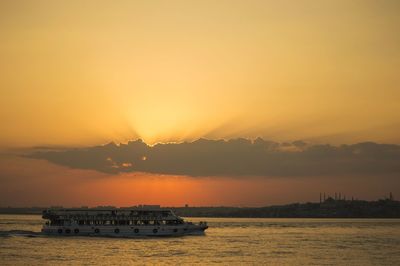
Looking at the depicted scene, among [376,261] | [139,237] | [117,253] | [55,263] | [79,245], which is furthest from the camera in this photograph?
[139,237]

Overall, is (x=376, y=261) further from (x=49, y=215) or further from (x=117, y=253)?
(x=49, y=215)

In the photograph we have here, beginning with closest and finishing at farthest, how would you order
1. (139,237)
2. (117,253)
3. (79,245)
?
(117,253) < (79,245) < (139,237)

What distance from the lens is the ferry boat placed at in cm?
12912

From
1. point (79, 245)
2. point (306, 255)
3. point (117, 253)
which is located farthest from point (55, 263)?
point (306, 255)

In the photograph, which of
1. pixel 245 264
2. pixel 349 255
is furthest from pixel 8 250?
pixel 349 255

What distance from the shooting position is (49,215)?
129750 mm

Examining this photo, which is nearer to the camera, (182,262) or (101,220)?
(182,262)

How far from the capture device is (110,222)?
5182 inches

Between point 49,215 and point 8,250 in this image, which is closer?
point 8,250

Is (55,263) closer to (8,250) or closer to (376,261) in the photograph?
(8,250)

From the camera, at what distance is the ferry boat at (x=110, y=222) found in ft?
424

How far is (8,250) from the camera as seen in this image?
307 feet

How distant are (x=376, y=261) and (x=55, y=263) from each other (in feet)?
141

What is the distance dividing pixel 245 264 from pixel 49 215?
6495 cm
